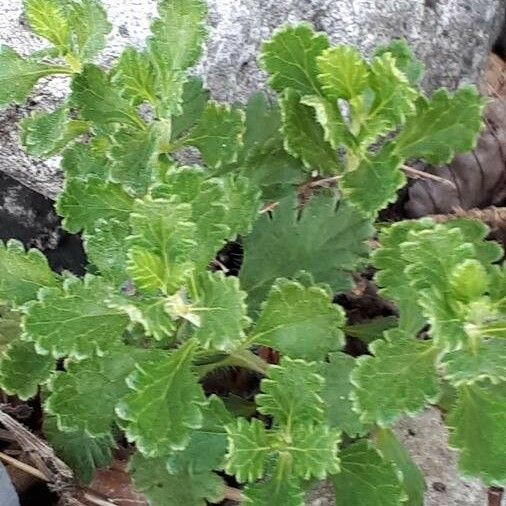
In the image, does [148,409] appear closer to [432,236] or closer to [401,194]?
[432,236]

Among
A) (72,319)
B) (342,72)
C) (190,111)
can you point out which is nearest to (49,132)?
(190,111)

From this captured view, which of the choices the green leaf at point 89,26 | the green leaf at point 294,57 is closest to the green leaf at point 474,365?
the green leaf at point 294,57

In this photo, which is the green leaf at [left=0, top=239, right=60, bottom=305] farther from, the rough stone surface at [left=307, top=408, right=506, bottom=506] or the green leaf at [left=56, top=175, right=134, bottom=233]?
the rough stone surface at [left=307, top=408, right=506, bottom=506]

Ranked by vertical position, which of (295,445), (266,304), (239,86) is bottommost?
(295,445)

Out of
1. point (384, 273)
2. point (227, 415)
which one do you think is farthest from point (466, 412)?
point (227, 415)

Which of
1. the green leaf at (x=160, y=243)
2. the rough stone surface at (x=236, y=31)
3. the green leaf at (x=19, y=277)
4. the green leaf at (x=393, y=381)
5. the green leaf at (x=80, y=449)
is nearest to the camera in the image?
the green leaf at (x=160, y=243)

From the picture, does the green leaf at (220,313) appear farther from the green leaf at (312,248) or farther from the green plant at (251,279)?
the green leaf at (312,248)

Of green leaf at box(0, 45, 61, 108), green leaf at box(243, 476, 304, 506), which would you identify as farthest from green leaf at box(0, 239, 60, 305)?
green leaf at box(243, 476, 304, 506)
